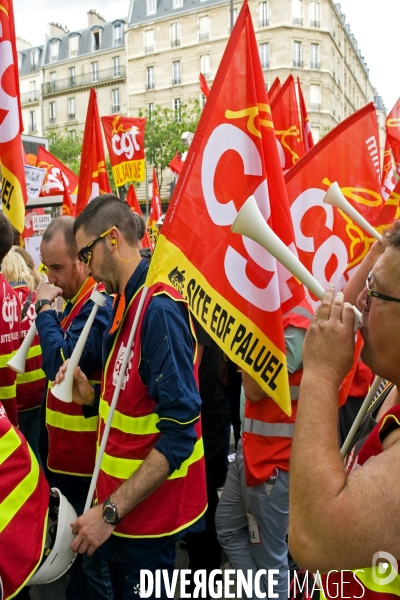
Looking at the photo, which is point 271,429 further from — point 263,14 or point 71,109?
point 71,109

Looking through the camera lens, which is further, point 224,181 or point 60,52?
point 60,52

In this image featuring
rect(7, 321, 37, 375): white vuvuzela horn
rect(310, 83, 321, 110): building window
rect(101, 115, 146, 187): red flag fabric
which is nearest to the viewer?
rect(7, 321, 37, 375): white vuvuzela horn

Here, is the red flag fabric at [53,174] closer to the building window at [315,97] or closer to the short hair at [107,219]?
the short hair at [107,219]

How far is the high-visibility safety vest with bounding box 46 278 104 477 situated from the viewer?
8.73ft

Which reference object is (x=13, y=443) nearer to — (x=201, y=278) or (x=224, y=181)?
(x=201, y=278)

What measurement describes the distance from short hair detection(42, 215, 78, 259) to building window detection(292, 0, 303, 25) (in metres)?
46.4


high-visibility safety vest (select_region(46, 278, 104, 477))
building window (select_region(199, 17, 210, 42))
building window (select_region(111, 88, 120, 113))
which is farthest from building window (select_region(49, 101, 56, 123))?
high-visibility safety vest (select_region(46, 278, 104, 477))

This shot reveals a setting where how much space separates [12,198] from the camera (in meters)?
3.20

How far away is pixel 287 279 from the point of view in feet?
7.82

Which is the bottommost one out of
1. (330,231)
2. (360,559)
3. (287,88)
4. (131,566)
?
(131,566)

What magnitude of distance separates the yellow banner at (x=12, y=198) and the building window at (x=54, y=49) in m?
59.2

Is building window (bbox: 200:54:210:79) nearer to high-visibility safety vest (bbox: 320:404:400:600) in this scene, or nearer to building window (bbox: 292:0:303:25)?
building window (bbox: 292:0:303:25)

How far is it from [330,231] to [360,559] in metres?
2.42

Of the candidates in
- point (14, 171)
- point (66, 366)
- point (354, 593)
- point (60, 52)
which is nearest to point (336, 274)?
point (66, 366)
